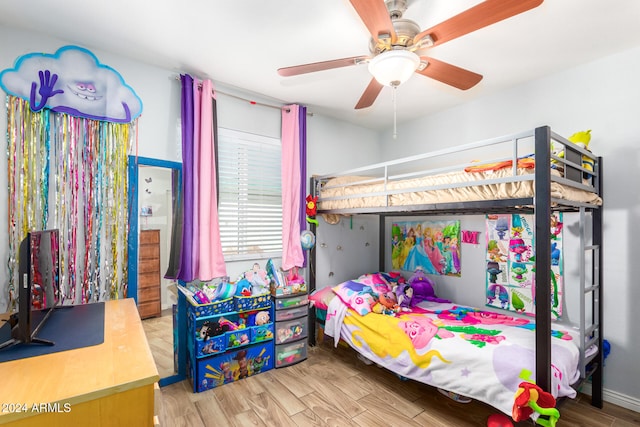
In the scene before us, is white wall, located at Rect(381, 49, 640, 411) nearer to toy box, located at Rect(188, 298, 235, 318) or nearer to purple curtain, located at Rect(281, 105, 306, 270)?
purple curtain, located at Rect(281, 105, 306, 270)

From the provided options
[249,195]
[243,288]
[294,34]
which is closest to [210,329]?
[243,288]

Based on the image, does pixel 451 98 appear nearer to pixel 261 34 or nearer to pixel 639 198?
pixel 639 198

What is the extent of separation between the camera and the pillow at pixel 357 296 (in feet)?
8.79

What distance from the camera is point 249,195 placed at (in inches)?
118

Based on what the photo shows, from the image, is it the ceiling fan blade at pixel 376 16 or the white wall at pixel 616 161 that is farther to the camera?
the white wall at pixel 616 161

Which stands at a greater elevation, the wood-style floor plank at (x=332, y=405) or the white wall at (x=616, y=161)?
the white wall at (x=616, y=161)

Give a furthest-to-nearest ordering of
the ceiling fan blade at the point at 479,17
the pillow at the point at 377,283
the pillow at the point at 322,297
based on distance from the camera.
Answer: the pillow at the point at 322,297
the pillow at the point at 377,283
the ceiling fan blade at the point at 479,17

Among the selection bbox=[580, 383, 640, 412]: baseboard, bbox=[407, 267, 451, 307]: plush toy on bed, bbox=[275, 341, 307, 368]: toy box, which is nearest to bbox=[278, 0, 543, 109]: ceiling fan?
bbox=[407, 267, 451, 307]: plush toy on bed

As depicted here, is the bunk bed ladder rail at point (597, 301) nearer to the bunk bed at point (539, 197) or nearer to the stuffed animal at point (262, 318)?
the bunk bed at point (539, 197)

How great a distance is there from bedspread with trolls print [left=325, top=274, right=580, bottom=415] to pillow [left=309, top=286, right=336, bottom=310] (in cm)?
10

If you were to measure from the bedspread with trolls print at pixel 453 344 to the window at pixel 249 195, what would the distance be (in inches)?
37.0

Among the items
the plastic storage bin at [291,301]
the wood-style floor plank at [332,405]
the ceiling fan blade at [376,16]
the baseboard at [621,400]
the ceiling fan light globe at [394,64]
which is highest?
the ceiling fan blade at [376,16]

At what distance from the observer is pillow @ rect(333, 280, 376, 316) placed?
2678 millimetres

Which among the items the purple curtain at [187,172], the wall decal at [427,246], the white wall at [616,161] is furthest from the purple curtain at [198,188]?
the white wall at [616,161]
